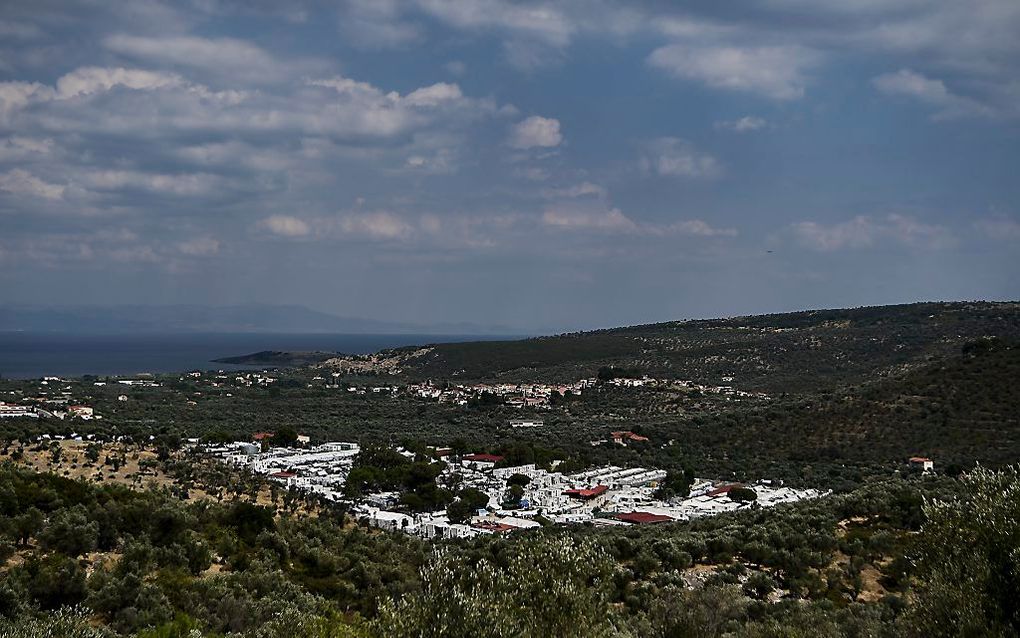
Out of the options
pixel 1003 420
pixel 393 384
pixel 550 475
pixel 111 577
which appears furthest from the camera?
pixel 393 384

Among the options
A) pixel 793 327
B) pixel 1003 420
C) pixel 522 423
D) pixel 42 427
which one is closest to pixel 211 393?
pixel 522 423

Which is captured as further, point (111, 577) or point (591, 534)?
point (591, 534)

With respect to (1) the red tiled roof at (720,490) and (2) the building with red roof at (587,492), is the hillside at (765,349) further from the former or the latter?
(2) the building with red roof at (587,492)

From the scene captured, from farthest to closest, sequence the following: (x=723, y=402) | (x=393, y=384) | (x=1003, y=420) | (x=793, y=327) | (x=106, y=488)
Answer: (x=793, y=327), (x=393, y=384), (x=723, y=402), (x=1003, y=420), (x=106, y=488)

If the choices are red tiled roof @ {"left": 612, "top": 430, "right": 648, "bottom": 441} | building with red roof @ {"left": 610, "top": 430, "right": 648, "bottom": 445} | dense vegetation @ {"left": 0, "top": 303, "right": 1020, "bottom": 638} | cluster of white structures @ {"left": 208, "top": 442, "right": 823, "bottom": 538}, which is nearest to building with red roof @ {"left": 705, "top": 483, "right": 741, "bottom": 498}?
cluster of white structures @ {"left": 208, "top": 442, "right": 823, "bottom": 538}

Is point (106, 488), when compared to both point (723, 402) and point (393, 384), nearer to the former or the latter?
point (723, 402)

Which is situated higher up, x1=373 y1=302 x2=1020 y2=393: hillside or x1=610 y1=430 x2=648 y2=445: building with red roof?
x1=373 y1=302 x2=1020 y2=393: hillside

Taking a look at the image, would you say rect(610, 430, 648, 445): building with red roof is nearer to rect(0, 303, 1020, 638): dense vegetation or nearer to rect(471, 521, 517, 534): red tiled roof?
rect(0, 303, 1020, 638): dense vegetation
